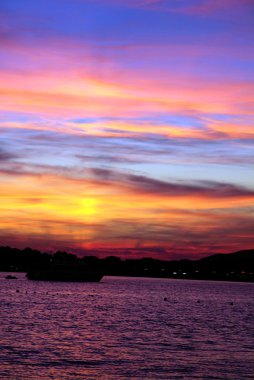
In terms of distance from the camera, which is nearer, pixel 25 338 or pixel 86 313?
pixel 25 338

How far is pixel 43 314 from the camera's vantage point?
9956 centimetres

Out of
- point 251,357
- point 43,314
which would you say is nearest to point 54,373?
point 251,357

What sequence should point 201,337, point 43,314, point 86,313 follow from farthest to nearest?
point 86,313 → point 43,314 → point 201,337

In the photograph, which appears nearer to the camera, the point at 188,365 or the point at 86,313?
the point at 188,365

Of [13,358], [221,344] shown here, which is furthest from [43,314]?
[13,358]

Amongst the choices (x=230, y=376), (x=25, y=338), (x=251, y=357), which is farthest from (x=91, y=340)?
(x=230, y=376)

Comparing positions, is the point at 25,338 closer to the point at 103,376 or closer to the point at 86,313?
the point at 103,376

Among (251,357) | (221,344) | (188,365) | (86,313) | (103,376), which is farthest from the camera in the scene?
(86,313)

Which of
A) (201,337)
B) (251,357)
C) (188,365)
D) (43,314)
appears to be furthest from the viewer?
(43,314)

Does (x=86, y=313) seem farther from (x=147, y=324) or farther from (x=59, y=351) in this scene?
(x=59, y=351)

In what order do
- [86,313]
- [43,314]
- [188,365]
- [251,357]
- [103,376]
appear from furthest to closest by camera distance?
[86,313]
[43,314]
[251,357]
[188,365]
[103,376]

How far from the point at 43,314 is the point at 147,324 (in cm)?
2093

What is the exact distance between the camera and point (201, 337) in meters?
70.1

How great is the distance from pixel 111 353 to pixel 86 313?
2038 inches
